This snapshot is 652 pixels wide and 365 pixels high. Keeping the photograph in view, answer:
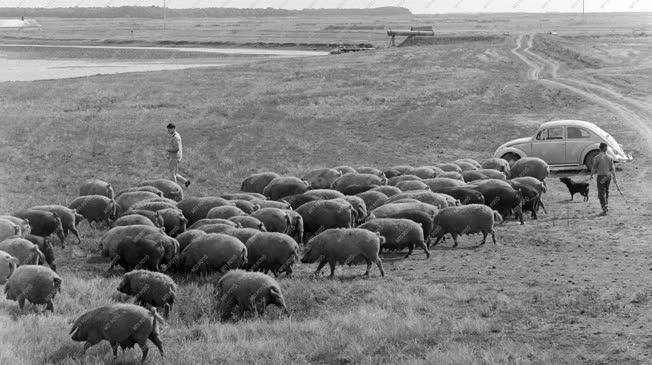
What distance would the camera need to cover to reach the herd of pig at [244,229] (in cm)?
1563

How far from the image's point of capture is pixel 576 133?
103ft

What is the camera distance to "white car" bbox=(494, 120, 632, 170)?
3111cm

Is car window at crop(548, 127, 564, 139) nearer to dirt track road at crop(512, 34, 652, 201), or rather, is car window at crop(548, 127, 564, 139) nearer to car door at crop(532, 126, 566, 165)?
car door at crop(532, 126, 566, 165)

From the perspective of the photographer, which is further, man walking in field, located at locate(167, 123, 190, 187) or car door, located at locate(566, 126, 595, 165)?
car door, located at locate(566, 126, 595, 165)

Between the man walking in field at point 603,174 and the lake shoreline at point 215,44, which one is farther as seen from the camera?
the lake shoreline at point 215,44

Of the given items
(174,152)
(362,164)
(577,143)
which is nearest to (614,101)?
(577,143)

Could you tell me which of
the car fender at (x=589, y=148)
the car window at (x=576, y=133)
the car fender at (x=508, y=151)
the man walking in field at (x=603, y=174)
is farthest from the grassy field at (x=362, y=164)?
the car fender at (x=508, y=151)

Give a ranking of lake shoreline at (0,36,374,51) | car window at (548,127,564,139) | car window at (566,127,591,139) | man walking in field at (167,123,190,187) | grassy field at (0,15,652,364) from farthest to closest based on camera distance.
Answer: lake shoreline at (0,36,374,51), car window at (548,127,564,139), car window at (566,127,591,139), man walking in field at (167,123,190,187), grassy field at (0,15,652,364)

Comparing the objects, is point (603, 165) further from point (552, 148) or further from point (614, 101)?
point (614, 101)

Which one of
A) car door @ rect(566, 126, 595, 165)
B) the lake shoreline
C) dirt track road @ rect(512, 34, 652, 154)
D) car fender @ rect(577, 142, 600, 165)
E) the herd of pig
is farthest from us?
the lake shoreline

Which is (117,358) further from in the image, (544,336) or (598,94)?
(598,94)

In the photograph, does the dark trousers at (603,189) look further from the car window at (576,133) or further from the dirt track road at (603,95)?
the dirt track road at (603,95)

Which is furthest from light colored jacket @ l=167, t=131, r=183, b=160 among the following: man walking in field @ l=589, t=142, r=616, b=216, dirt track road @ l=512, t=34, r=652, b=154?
dirt track road @ l=512, t=34, r=652, b=154

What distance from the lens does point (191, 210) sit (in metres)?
22.1
